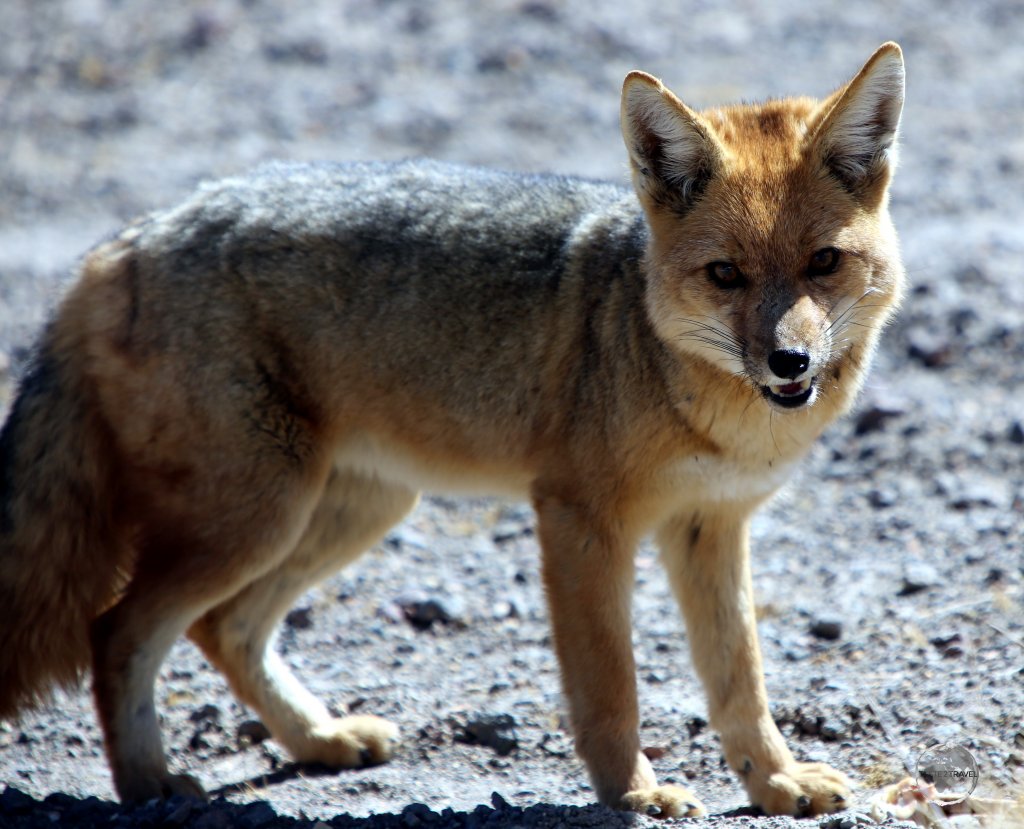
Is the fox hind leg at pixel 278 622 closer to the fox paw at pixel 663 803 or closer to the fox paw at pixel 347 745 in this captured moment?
the fox paw at pixel 347 745

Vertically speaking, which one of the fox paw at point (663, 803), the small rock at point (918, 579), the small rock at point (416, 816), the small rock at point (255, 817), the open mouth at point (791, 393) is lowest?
the fox paw at point (663, 803)

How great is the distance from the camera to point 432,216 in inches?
207

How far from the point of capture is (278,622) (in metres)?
5.66

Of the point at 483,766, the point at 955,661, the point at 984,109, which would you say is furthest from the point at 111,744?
the point at 984,109

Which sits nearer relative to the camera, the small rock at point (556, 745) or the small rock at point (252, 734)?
the small rock at point (556, 745)

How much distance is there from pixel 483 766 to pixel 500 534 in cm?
198

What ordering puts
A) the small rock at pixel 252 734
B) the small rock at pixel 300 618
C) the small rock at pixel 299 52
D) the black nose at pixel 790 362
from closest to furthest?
1. the black nose at pixel 790 362
2. the small rock at pixel 252 734
3. the small rock at pixel 300 618
4. the small rock at pixel 299 52

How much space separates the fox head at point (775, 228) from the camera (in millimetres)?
4332

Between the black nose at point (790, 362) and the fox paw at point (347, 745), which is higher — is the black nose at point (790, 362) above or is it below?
above

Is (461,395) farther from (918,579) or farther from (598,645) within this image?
(918,579)

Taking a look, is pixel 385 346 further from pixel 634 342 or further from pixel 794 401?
pixel 794 401

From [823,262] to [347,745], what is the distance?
2.75 metres

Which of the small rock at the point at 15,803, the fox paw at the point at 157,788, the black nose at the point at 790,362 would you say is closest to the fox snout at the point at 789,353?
the black nose at the point at 790,362

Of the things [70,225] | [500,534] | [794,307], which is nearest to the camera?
[794,307]
